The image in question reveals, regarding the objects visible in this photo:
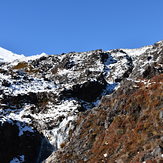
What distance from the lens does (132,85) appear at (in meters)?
40.1

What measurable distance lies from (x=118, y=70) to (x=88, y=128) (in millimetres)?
68408

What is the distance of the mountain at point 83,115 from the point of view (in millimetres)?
29266

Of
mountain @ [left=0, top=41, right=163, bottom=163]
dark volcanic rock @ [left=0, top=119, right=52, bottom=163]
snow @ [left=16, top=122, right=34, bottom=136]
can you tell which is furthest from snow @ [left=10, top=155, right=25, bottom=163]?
snow @ [left=16, top=122, right=34, bottom=136]

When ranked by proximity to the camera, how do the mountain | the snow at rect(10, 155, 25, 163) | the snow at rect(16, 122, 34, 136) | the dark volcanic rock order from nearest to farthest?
the mountain → the snow at rect(10, 155, 25, 163) → the dark volcanic rock → the snow at rect(16, 122, 34, 136)

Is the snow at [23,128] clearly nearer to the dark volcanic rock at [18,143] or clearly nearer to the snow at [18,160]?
the dark volcanic rock at [18,143]

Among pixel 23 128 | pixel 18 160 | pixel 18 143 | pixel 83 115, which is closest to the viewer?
pixel 83 115

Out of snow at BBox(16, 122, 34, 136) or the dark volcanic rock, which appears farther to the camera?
snow at BBox(16, 122, 34, 136)

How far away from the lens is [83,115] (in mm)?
48406

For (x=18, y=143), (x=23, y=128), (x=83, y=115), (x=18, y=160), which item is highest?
(x=83, y=115)

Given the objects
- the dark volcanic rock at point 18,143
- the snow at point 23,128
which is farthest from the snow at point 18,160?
the snow at point 23,128

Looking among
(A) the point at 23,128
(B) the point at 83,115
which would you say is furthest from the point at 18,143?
(B) the point at 83,115

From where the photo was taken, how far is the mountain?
29.3 metres

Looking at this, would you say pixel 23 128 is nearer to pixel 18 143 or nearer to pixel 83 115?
pixel 18 143

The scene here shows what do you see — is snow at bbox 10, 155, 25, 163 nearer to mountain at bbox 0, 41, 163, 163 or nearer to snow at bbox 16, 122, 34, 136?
mountain at bbox 0, 41, 163, 163
